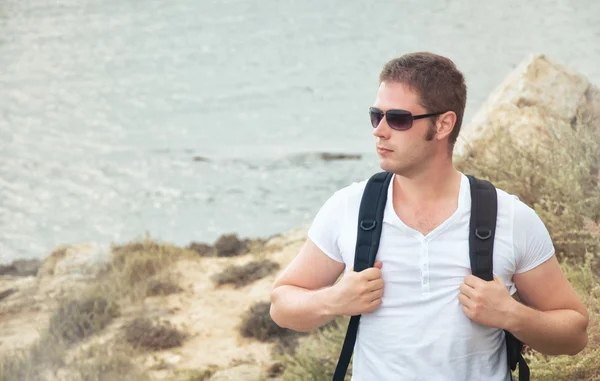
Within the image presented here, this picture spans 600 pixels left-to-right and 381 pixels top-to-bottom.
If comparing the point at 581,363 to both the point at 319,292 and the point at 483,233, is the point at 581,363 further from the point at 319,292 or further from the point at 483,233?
the point at 319,292

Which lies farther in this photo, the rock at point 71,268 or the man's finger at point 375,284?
the rock at point 71,268

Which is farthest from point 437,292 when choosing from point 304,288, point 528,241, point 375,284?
point 304,288

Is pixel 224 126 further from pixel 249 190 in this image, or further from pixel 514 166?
pixel 514 166

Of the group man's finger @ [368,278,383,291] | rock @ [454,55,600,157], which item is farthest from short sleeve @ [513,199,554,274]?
rock @ [454,55,600,157]

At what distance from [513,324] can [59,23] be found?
40647 mm

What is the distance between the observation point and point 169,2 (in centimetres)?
4338

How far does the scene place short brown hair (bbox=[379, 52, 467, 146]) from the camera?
2.31 meters

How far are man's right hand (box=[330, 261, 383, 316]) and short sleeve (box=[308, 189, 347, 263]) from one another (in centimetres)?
14

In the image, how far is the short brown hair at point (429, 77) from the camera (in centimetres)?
231

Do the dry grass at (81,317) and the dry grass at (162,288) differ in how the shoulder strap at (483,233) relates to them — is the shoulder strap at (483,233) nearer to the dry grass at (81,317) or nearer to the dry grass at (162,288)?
the dry grass at (81,317)

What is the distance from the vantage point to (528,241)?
2273 millimetres

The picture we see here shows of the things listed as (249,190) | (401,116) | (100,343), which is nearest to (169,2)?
(249,190)

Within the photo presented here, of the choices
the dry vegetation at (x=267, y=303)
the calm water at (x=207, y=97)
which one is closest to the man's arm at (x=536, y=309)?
the dry vegetation at (x=267, y=303)

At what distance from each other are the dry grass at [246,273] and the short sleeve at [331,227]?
682 centimetres
